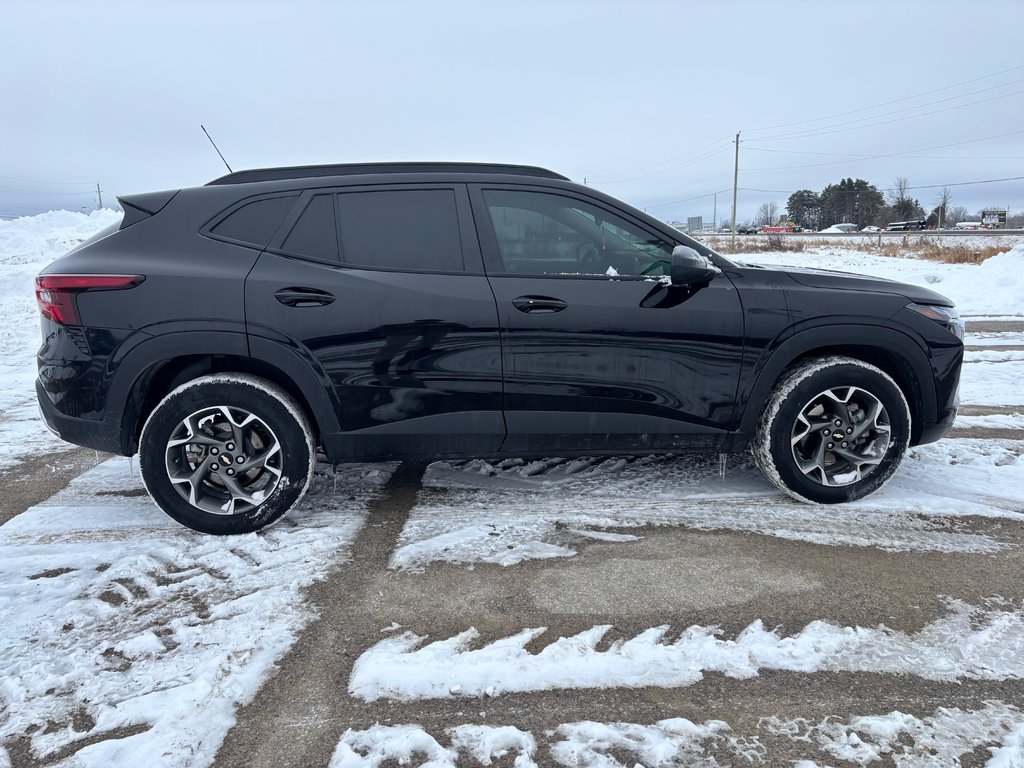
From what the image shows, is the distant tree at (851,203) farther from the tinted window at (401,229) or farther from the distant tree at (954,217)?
the tinted window at (401,229)

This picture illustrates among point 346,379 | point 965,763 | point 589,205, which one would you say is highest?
point 589,205

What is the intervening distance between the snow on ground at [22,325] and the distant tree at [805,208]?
9119cm

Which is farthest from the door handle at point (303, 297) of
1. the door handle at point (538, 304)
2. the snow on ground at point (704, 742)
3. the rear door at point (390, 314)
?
the snow on ground at point (704, 742)

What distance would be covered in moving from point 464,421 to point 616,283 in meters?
1.04

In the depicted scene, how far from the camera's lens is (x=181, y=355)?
3150 mm

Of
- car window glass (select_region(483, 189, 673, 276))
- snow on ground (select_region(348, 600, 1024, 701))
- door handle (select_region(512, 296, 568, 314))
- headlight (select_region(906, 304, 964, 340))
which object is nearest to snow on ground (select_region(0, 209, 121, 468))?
car window glass (select_region(483, 189, 673, 276))

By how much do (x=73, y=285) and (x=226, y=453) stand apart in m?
1.05

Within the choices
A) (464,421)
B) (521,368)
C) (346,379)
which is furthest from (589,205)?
(346,379)

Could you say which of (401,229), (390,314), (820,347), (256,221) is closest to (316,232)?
(256,221)

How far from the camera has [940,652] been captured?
7.57 feet

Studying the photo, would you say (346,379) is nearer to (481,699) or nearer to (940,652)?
(481,699)

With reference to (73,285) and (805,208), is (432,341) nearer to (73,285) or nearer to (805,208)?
(73,285)

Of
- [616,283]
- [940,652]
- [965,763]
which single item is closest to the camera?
[965,763]

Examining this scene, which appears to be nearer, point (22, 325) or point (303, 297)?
point (303, 297)
